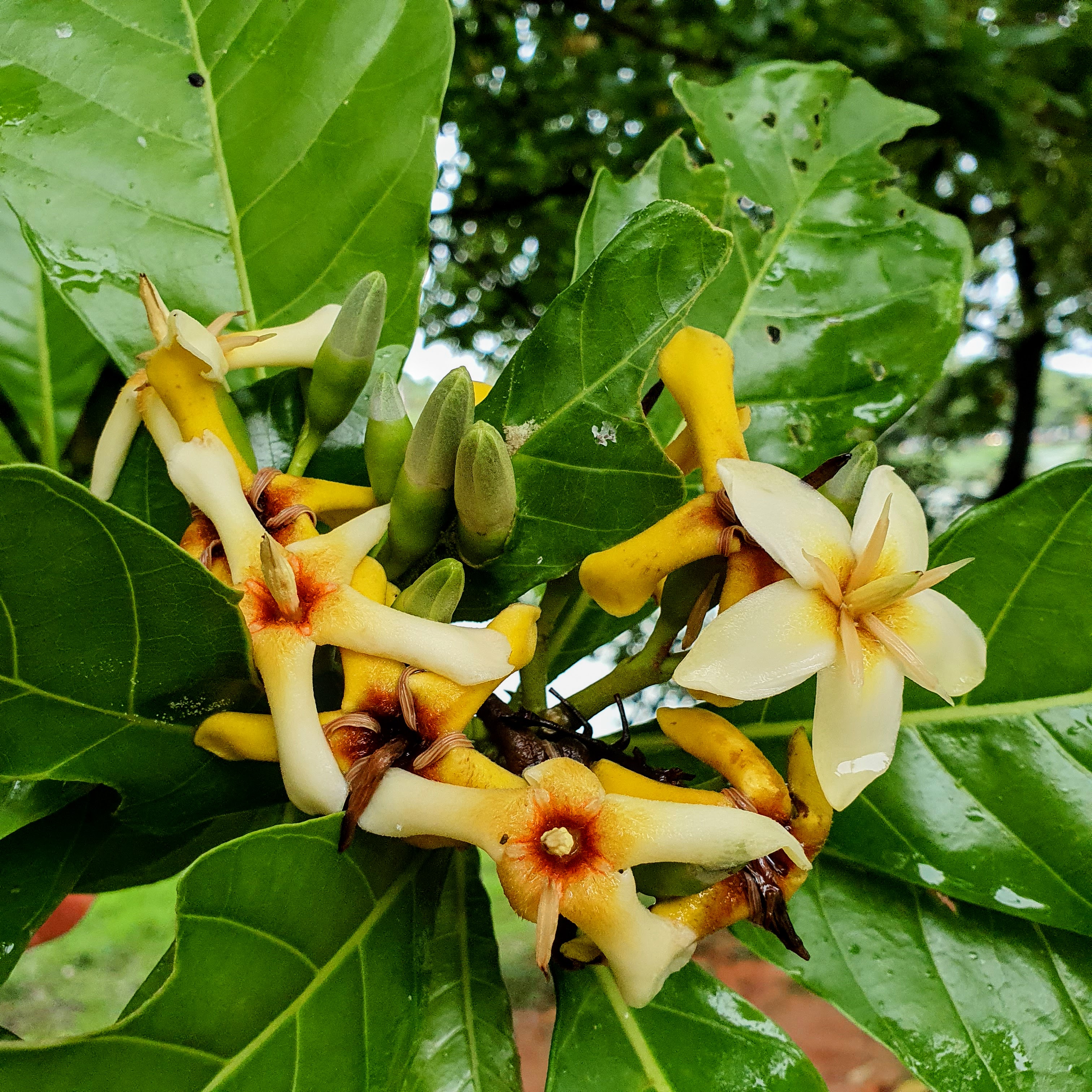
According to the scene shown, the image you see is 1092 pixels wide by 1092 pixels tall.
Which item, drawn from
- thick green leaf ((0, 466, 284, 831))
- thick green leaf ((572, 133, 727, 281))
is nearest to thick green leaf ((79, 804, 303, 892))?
thick green leaf ((0, 466, 284, 831))

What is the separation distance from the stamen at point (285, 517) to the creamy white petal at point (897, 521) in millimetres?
399


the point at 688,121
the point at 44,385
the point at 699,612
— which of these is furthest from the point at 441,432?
the point at 688,121

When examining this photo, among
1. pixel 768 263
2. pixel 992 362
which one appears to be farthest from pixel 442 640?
pixel 992 362

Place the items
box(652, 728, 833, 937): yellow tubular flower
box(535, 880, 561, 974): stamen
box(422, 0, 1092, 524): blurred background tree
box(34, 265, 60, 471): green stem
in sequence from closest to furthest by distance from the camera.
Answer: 1. box(535, 880, 561, 974): stamen
2. box(652, 728, 833, 937): yellow tubular flower
3. box(34, 265, 60, 471): green stem
4. box(422, 0, 1092, 524): blurred background tree

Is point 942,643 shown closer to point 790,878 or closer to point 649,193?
point 790,878

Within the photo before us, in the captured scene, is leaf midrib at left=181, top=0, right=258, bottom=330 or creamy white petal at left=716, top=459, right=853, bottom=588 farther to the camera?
leaf midrib at left=181, top=0, right=258, bottom=330

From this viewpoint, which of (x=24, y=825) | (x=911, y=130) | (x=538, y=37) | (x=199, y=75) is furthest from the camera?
(x=538, y=37)

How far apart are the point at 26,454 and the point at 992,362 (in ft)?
17.3

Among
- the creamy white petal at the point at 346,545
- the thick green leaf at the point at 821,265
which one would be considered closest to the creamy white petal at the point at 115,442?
the creamy white petal at the point at 346,545

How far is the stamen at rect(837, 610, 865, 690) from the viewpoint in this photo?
629mm

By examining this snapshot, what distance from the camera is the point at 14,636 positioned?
58 centimetres

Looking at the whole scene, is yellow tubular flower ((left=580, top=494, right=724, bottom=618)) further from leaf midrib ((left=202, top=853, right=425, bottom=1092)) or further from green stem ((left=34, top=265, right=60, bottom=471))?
green stem ((left=34, top=265, right=60, bottom=471))

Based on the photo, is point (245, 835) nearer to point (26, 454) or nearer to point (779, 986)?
point (26, 454)

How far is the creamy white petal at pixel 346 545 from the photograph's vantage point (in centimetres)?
64
